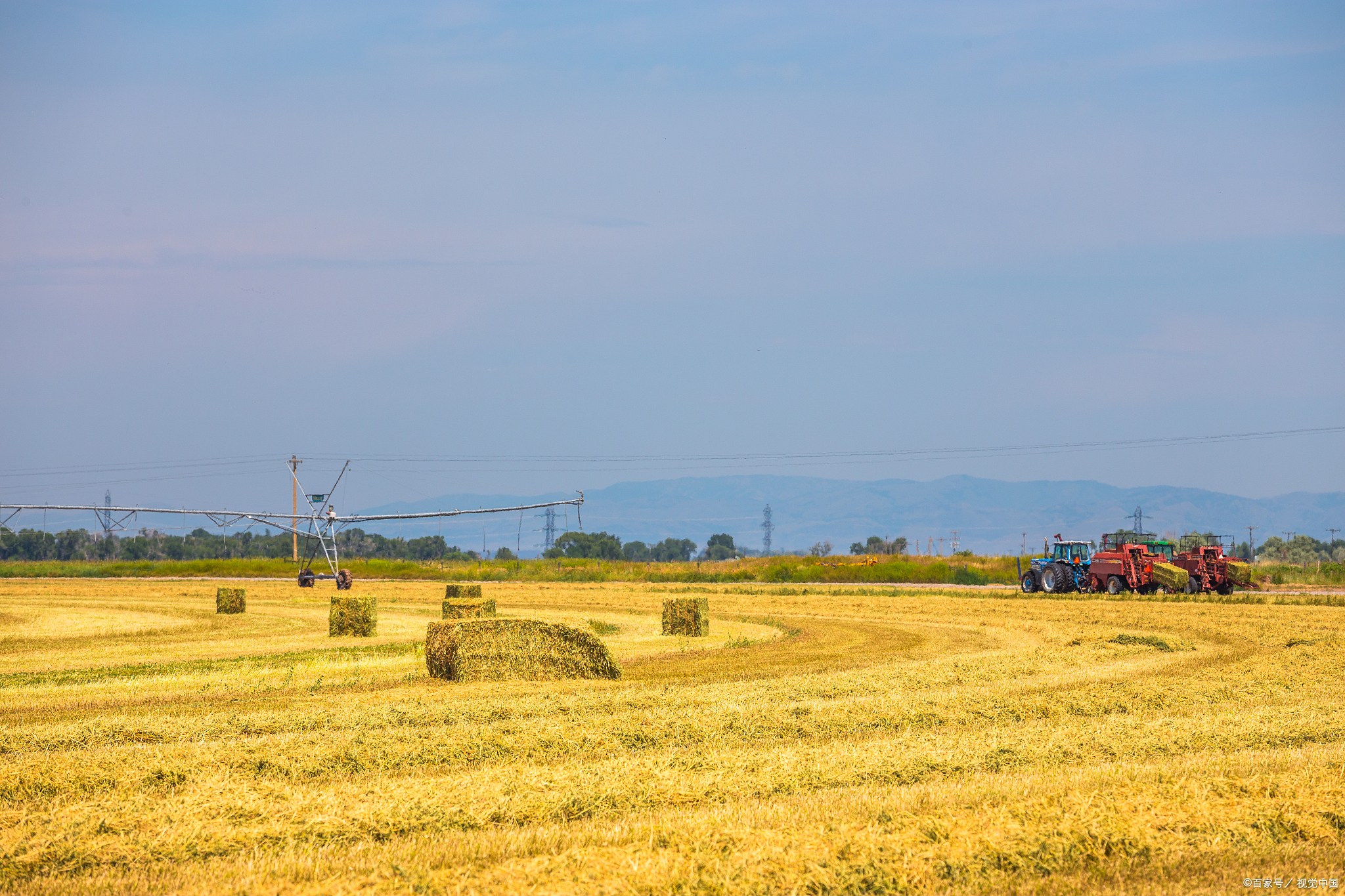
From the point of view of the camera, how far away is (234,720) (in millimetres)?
11094

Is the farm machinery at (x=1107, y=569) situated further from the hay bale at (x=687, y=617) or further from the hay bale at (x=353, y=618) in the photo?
the hay bale at (x=353, y=618)

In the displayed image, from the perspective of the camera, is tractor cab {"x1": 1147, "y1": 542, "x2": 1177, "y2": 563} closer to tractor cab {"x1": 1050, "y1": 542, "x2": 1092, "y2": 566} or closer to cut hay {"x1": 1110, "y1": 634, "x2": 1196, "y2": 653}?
tractor cab {"x1": 1050, "y1": 542, "x2": 1092, "y2": 566}

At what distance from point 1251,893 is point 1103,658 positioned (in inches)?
465

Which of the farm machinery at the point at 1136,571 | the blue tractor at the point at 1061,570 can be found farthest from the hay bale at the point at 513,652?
the blue tractor at the point at 1061,570

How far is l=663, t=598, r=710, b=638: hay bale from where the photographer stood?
24.3m

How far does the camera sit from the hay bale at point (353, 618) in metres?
23.9

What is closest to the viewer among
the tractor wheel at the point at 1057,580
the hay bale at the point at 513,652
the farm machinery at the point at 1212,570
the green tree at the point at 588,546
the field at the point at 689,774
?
the field at the point at 689,774

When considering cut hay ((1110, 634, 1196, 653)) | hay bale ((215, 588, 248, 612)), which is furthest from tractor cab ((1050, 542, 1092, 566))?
hay bale ((215, 588, 248, 612))

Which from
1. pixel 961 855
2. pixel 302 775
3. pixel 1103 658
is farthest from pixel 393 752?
pixel 1103 658

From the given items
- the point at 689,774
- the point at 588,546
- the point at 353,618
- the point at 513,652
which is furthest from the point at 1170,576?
the point at 588,546

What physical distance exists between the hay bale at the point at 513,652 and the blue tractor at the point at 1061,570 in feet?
Result: 104

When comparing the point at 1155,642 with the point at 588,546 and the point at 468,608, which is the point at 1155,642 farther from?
the point at 588,546

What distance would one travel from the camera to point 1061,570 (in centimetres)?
4334

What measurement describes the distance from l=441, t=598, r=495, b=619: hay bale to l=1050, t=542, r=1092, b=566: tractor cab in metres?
28.5
